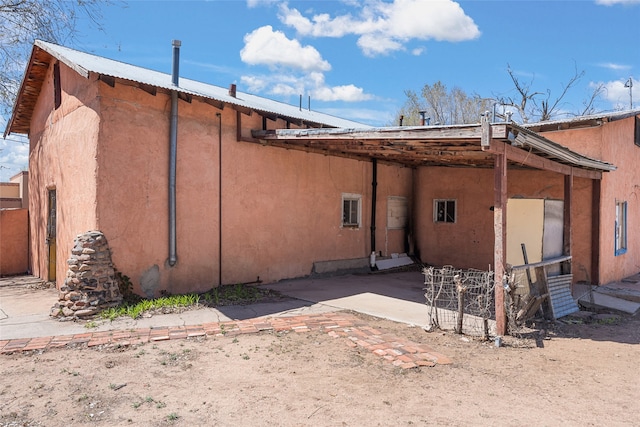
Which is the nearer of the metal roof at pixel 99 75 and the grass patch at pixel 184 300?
the grass patch at pixel 184 300

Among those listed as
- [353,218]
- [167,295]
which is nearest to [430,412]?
[167,295]

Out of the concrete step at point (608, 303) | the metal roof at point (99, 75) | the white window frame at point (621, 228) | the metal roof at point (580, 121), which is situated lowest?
the concrete step at point (608, 303)

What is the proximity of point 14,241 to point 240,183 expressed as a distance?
7278 millimetres

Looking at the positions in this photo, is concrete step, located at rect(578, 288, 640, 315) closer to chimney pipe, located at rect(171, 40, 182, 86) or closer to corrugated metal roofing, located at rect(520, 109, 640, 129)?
corrugated metal roofing, located at rect(520, 109, 640, 129)

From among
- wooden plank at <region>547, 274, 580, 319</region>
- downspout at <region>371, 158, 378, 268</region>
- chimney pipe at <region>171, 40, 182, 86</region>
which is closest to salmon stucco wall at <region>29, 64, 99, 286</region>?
chimney pipe at <region>171, 40, 182, 86</region>

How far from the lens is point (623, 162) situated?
1141cm

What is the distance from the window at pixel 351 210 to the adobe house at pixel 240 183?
0.04 m

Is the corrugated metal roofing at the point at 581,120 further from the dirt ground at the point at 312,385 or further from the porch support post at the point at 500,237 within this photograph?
the dirt ground at the point at 312,385

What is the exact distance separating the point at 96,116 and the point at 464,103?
976 inches

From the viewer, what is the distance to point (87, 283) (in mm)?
6934

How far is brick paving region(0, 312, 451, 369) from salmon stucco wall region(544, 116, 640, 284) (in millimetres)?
6898

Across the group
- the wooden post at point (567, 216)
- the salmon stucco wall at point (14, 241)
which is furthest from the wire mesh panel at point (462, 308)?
the salmon stucco wall at point (14, 241)

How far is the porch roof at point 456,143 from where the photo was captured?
5.93 metres

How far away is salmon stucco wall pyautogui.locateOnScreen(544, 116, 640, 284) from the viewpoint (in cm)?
1018
